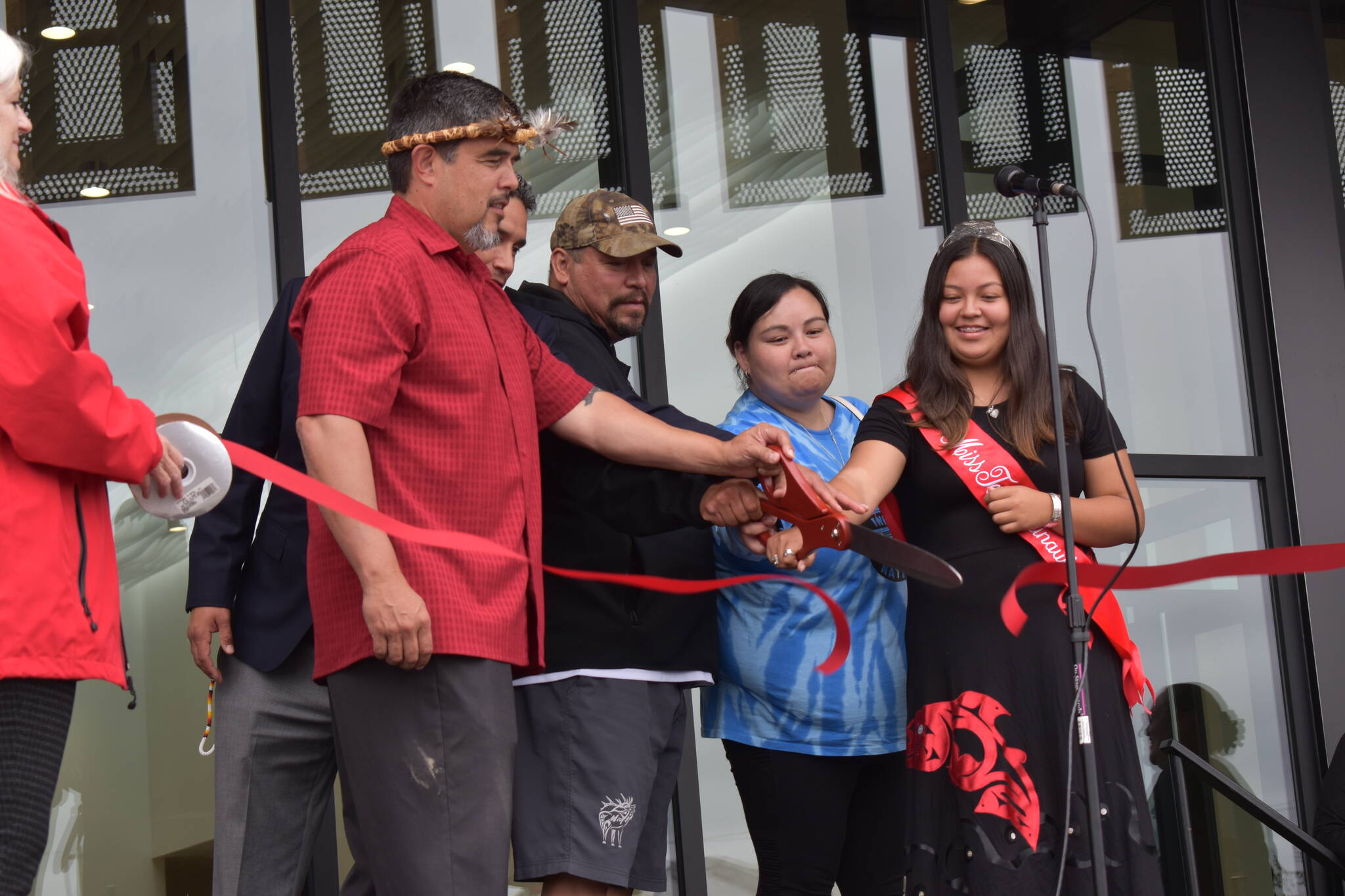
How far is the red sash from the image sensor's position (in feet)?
8.02

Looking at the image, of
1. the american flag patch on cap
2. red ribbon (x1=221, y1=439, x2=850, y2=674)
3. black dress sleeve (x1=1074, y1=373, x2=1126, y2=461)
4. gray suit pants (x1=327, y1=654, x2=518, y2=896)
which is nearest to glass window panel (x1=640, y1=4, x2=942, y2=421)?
the american flag patch on cap

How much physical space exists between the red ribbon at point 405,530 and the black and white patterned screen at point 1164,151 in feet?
9.44

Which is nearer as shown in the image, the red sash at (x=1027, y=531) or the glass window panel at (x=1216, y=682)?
the red sash at (x=1027, y=531)

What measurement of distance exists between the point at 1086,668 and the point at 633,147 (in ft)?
7.68

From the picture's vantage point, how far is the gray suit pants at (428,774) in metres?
1.89

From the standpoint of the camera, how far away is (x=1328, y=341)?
14.9ft

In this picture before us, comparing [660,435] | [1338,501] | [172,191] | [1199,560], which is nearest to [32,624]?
[660,435]

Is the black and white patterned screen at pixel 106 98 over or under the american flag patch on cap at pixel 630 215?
over

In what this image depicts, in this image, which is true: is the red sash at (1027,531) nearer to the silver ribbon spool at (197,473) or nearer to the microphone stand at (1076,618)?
the microphone stand at (1076,618)

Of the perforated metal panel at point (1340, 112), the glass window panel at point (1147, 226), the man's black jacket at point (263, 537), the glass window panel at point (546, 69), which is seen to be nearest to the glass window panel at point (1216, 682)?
the glass window panel at point (1147, 226)

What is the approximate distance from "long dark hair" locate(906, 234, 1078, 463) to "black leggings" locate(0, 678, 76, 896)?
1.55 metres

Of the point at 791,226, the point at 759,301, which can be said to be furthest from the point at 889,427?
the point at 791,226

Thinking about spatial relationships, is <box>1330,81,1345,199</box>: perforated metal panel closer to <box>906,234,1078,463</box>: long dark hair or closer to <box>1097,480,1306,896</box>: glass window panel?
<box>1097,480,1306,896</box>: glass window panel

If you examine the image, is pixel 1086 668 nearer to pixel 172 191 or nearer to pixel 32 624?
pixel 32 624
